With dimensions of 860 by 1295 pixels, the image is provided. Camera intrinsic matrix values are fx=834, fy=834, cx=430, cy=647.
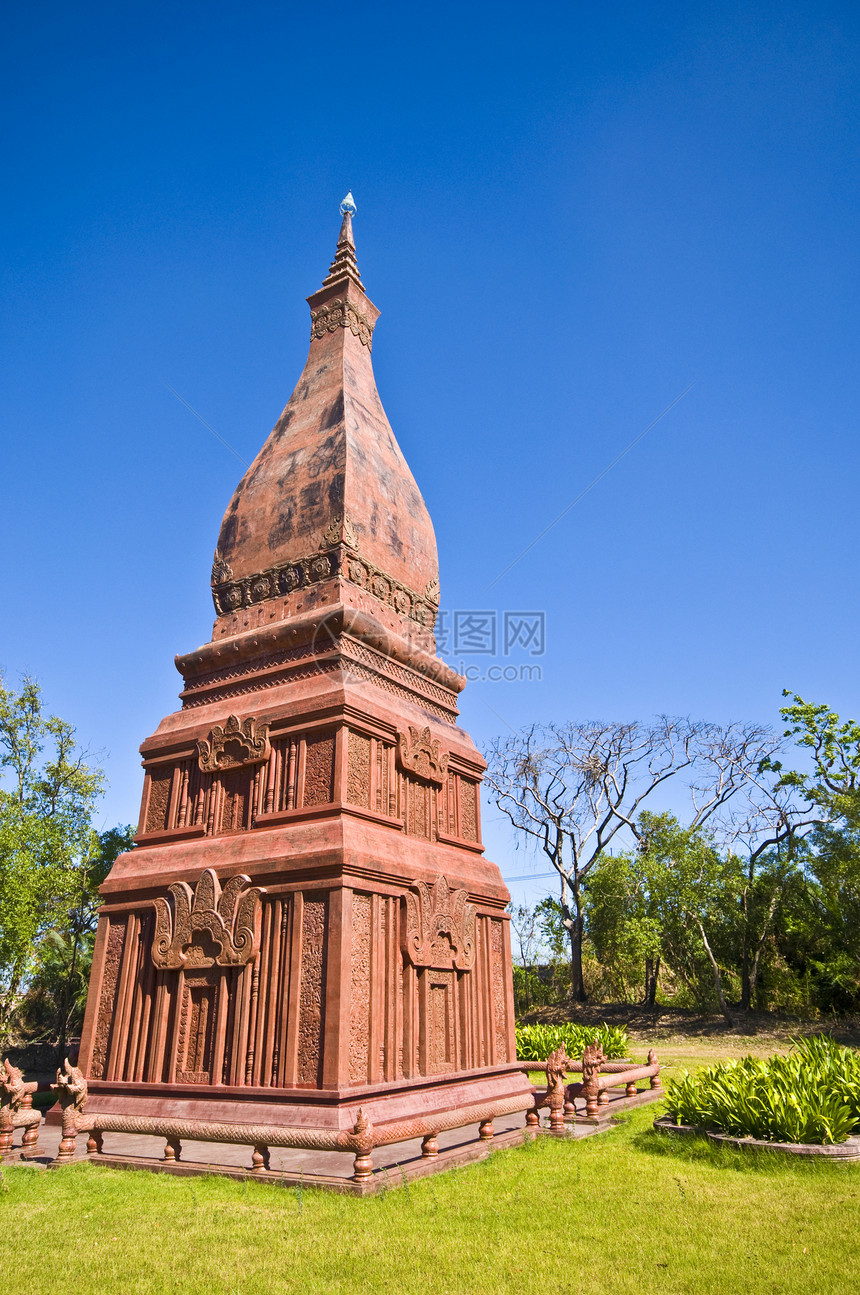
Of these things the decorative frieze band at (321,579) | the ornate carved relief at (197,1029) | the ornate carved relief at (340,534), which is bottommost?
the ornate carved relief at (197,1029)

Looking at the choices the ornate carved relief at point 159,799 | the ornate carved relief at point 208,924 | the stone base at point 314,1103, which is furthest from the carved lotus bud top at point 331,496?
the stone base at point 314,1103

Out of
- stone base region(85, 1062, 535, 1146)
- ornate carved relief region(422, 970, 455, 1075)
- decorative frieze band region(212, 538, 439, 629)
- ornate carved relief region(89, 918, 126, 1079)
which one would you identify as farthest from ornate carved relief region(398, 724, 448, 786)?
ornate carved relief region(89, 918, 126, 1079)

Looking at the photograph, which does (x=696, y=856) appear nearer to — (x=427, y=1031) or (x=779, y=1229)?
(x=427, y=1031)

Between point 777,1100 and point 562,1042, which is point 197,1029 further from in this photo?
point 562,1042

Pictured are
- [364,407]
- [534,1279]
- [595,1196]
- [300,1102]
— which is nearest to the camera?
[534,1279]

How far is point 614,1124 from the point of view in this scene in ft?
32.3

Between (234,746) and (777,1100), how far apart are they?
23.5ft

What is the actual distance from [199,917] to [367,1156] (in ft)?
12.4

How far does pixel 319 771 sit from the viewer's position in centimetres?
1001

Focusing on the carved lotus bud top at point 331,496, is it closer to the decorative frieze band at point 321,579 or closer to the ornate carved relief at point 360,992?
the decorative frieze band at point 321,579

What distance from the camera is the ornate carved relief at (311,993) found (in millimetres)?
8422

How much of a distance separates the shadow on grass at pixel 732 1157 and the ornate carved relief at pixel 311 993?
344 cm

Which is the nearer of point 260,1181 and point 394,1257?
point 394,1257

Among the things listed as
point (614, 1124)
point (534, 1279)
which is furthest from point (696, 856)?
point (534, 1279)
